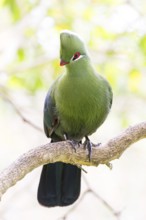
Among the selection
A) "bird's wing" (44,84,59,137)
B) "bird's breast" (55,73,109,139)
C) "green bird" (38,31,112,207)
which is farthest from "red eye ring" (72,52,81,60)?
"bird's wing" (44,84,59,137)

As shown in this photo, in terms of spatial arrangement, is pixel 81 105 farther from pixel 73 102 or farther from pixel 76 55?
pixel 76 55

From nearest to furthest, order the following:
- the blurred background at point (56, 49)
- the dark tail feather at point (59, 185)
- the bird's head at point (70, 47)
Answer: the bird's head at point (70, 47) < the dark tail feather at point (59, 185) < the blurred background at point (56, 49)

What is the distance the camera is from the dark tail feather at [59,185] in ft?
11.4

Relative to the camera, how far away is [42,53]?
469cm

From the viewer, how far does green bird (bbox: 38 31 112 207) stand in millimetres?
2957

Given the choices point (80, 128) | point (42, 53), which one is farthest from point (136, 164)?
point (80, 128)

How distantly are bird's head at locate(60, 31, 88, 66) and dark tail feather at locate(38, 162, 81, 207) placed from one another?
2.87 ft

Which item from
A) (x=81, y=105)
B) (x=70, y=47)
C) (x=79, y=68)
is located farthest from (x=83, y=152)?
(x=70, y=47)

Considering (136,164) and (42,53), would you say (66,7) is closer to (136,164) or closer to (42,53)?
(42,53)

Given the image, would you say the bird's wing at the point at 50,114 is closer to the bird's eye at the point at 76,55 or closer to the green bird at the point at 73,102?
the green bird at the point at 73,102

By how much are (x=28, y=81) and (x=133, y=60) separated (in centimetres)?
85

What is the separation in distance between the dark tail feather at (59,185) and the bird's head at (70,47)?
0.87 m

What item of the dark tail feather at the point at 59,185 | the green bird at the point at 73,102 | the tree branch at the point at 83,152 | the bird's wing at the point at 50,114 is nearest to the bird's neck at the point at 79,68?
the green bird at the point at 73,102

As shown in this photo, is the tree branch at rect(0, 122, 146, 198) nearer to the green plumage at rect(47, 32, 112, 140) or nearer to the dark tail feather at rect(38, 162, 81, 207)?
the green plumage at rect(47, 32, 112, 140)
